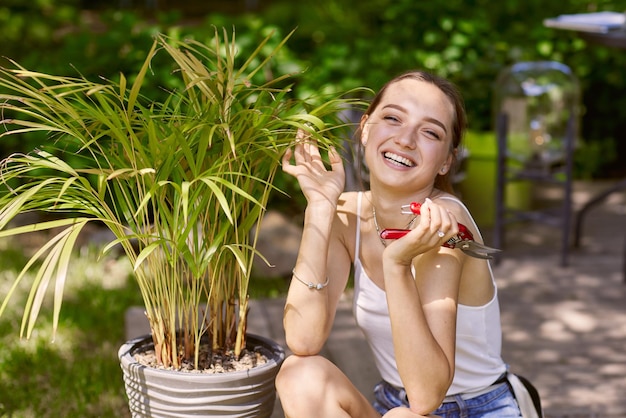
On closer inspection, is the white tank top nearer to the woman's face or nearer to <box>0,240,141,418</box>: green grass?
the woman's face

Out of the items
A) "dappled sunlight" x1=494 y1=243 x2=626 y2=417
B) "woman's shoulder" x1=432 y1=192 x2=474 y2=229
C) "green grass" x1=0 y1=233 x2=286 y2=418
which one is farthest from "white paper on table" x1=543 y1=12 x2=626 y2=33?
"woman's shoulder" x1=432 y1=192 x2=474 y2=229

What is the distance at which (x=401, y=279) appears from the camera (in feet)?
6.28

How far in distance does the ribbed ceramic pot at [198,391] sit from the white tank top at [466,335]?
0.94 feet

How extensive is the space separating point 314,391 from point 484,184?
3728 mm

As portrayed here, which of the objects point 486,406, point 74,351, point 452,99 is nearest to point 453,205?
point 452,99

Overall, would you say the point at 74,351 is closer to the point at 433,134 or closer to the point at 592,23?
the point at 433,134

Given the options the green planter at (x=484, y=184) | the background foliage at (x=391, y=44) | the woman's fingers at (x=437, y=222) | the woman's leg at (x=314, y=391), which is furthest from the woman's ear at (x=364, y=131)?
the green planter at (x=484, y=184)

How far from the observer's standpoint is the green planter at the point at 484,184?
5379 millimetres

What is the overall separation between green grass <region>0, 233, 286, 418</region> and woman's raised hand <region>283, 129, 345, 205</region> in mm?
874

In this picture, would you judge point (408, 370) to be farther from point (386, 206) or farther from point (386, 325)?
point (386, 206)

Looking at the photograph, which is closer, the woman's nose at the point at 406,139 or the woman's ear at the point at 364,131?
the woman's nose at the point at 406,139

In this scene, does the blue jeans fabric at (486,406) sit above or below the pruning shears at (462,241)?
below

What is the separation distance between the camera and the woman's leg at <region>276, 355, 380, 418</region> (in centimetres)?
200

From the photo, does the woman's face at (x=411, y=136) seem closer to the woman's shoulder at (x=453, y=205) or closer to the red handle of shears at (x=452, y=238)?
the woman's shoulder at (x=453, y=205)
